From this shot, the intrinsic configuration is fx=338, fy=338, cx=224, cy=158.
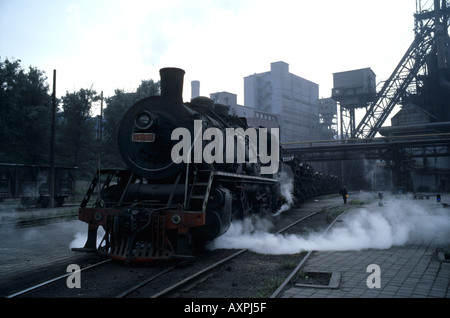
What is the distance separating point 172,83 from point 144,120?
3.37ft

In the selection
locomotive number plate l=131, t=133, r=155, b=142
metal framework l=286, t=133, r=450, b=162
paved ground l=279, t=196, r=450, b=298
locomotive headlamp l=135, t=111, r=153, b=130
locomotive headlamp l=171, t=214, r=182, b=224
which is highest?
metal framework l=286, t=133, r=450, b=162

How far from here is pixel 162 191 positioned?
22.2 ft

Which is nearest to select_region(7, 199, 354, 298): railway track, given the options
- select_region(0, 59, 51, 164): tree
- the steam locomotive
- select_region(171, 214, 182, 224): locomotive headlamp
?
the steam locomotive

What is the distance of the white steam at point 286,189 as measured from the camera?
14.6 metres

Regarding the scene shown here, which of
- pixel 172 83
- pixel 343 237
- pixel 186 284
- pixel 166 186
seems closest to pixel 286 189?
pixel 343 237

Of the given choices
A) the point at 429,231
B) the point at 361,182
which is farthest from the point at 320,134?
the point at 429,231

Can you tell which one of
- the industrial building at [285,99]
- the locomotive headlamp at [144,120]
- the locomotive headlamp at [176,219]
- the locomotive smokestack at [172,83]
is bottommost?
the locomotive headlamp at [176,219]

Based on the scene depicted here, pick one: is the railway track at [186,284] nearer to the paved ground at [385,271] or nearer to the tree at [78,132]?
the paved ground at [385,271]

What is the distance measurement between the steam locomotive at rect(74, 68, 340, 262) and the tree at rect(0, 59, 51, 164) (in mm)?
18974

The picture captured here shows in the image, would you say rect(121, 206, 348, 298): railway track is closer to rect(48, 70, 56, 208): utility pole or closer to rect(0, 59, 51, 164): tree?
rect(48, 70, 56, 208): utility pole

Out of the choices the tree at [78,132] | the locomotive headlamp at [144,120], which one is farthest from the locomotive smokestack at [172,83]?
the tree at [78,132]

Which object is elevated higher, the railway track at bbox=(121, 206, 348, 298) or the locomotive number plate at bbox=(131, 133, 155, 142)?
the locomotive number plate at bbox=(131, 133, 155, 142)

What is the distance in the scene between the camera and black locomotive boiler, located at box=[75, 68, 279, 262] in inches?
235

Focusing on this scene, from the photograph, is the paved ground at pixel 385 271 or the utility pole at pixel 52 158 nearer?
the paved ground at pixel 385 271
